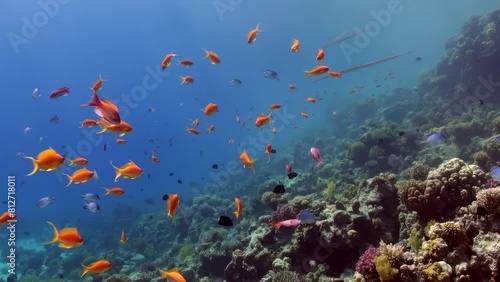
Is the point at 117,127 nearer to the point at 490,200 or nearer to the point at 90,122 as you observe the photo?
the point at 90,122

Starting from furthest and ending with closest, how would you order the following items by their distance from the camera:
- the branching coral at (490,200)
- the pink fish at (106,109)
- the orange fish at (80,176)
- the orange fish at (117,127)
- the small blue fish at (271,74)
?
the small blue fish at (271,74) < the orange fish at (80,176) < the orange fish at (117,127) < the pink fish at (106,109) < the branching coral at (490,200)

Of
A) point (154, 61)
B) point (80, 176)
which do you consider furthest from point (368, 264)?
point (154, 61)

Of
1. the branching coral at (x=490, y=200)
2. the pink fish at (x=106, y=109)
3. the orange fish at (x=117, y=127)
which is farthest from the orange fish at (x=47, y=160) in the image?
the branching coral at (x=490, y=200)

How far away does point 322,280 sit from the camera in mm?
6473

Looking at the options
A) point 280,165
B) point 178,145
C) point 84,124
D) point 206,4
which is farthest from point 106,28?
point 84,124

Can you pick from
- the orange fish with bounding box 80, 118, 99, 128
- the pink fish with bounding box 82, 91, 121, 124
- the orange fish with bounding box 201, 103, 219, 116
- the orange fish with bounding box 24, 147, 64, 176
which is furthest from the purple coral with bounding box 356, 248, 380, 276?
the orange fish with bounding box 80, 118, 99, 128

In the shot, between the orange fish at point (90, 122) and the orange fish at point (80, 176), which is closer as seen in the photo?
the orange fish at point (80, 176)

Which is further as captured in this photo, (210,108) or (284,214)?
(210,108)

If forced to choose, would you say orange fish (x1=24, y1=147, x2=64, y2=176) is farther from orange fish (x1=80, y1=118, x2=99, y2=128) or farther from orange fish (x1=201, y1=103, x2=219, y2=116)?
orange fish (x1=201, y1=103, x2=219, y2=116)

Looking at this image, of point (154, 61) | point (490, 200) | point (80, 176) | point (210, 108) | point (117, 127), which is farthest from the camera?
point (154, 61)

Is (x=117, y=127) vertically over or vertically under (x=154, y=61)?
over

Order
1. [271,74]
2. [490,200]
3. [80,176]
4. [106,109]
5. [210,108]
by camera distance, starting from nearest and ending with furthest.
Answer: [490,200], [106,109], [80,176], [210,108], [271,74]

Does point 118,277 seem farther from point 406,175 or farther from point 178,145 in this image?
point 178,145

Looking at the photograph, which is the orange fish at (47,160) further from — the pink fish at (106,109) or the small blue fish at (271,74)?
the small blue fish at (271,74)
